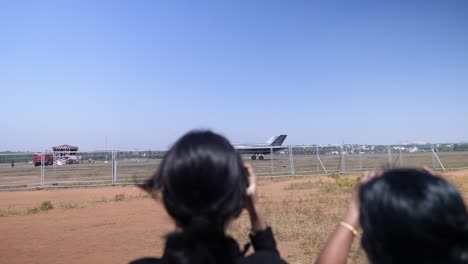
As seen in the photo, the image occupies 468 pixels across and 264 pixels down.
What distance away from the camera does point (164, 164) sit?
129 cm

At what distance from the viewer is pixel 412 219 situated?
3.40 feet

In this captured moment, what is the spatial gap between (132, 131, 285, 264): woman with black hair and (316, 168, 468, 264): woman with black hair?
1.31 feet

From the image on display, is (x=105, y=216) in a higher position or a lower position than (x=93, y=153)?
lower

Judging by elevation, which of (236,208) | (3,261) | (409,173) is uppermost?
(409,173)

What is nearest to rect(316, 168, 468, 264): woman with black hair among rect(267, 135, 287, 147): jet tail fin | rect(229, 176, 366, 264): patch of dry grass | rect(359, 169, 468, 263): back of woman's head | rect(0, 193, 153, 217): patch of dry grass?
rect(359, 169, 468, 263): back of woman's head

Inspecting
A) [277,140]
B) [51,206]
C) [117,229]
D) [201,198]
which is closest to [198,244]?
[201,198]

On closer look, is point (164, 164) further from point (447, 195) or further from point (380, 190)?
point (447, 195)

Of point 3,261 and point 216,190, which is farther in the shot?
point 3,261

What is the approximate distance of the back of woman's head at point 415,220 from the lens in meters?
1.02

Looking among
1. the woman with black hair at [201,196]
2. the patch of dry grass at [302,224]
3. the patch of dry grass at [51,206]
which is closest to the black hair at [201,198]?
the woman with black hair at [201,196]

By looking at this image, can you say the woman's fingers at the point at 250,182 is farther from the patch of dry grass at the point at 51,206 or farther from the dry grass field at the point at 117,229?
the patch of dry grass at the point at 51,206

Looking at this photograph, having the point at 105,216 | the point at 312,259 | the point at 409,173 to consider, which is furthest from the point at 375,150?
the point at 409,173

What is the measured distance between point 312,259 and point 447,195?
16.3 feet

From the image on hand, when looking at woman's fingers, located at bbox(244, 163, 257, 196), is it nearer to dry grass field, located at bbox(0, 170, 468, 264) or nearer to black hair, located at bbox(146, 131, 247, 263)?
black hair, located at bbox(146, 131, 247, 263)
